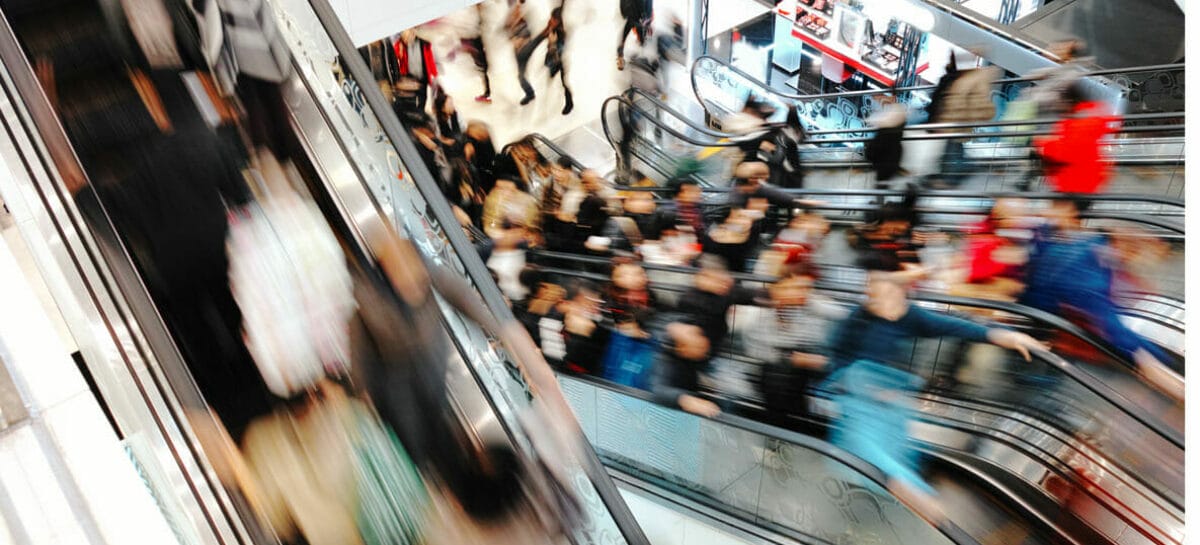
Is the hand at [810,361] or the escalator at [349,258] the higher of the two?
the escalator at [349,258]

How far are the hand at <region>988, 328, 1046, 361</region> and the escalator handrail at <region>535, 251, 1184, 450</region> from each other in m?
0.07

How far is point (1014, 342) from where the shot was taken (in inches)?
151

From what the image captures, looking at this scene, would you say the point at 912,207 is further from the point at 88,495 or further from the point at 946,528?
the point at 88,495

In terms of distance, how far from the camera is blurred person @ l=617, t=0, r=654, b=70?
10.3m

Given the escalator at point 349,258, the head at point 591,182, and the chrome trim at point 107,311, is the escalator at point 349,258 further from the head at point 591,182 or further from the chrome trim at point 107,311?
the head at point 591,182

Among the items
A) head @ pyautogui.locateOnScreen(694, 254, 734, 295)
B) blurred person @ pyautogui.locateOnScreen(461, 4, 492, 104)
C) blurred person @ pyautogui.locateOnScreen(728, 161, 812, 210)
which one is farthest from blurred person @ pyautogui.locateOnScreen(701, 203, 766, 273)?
blurred person @ pyautogui.locateOnScreen(461, 4, 492, 104)

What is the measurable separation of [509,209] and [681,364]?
2652 mm

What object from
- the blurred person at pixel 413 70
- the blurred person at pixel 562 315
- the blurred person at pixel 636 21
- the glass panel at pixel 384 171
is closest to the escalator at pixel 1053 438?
the blurred person at pixel 562 315

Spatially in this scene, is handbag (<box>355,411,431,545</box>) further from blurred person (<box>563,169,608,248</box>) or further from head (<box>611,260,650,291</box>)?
blurred person (<box>563,169,608,248</box>)

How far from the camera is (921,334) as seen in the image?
393 cm

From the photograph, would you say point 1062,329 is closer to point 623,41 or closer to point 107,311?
point 107,311

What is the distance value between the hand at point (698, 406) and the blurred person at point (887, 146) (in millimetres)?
2838

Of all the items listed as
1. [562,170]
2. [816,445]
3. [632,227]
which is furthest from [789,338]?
[562,170]

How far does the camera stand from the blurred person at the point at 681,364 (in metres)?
4.16
